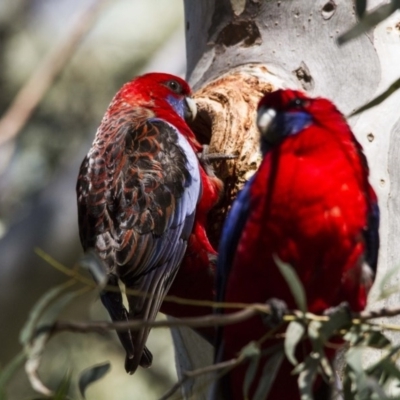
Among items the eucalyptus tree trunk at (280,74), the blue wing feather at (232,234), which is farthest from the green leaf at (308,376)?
the eucalyptus tree trunk at (280,74)

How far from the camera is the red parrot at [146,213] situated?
2965 mm

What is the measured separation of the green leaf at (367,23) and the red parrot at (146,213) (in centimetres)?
140

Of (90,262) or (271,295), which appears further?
(271,295)

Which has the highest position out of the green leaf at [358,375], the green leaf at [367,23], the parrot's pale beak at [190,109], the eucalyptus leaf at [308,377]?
the green leaf at [367,23]

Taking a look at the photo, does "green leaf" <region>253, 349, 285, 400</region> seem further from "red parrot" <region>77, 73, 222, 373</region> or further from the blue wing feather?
"red parrot" <region>77, 73, 222, 373</region>

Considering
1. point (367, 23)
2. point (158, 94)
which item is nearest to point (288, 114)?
point (367, 23)

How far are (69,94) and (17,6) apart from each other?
95 cm

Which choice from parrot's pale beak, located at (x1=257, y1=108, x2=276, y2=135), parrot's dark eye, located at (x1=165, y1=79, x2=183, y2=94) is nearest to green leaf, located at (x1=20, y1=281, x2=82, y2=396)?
parrot's pale beak, located at (x1=257, y1=108, x2=276, y2=135)

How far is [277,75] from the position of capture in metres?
3.18

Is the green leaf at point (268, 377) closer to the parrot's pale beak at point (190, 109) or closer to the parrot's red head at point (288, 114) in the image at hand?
the parrot's red head at point (288, 114)

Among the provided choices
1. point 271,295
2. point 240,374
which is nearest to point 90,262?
point 271,295

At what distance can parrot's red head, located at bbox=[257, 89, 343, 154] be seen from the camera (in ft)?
8.25

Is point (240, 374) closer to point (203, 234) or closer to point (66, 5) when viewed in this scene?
point (203, 234)

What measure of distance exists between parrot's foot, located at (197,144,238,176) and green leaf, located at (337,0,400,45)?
1.46m
